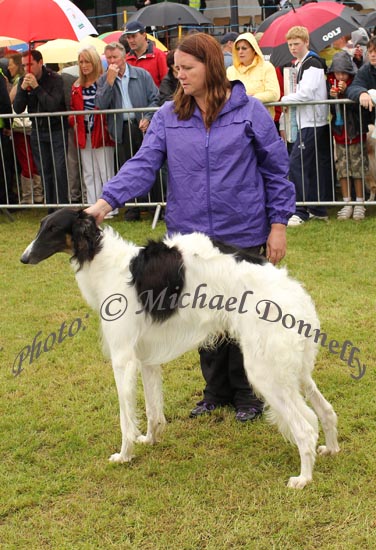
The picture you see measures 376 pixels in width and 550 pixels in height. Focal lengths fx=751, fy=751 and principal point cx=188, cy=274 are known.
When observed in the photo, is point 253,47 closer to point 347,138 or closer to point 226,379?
point 347,138

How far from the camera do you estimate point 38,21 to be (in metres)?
10.4

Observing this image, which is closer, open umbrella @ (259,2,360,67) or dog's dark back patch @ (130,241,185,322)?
dog's dark back patch @ (130,241,185,322)

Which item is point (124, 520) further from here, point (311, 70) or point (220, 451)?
point (311, 70)

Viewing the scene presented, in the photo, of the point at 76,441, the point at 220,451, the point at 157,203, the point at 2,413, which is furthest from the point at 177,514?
the point at 157,203

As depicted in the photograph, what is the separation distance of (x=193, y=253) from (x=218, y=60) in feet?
3.60

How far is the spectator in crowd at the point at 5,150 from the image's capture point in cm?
1068

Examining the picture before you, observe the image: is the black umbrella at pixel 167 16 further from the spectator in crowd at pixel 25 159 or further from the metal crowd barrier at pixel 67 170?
the metal crowd barrier at pixel 67 170

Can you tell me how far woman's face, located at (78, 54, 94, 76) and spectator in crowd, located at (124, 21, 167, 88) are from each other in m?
0.95

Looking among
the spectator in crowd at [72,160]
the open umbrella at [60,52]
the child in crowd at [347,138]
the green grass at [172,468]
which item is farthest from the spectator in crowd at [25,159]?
the green grass at [172,468]

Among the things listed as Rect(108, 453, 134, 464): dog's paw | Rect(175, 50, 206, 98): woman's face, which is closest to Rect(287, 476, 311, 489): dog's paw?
Rect(108, 453, 134, 464): dog's paw

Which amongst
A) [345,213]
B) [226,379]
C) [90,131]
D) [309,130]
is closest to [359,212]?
[345,213]

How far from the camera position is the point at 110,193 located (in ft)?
14.1

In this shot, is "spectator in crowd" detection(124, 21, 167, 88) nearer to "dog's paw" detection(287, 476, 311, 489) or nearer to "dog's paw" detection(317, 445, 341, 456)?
"dog's paw" detection(317, 445, 341, 456)

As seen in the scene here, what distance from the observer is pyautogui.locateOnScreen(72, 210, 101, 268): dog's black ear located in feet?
13.4
